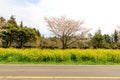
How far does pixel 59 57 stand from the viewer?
21344 mm

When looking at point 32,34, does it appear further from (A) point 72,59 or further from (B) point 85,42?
(A) point 72,59

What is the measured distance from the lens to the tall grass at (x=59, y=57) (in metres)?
21.2

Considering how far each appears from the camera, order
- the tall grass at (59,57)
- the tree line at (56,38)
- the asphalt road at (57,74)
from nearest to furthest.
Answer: the asphalt road at (57,74), the tall grass at (59,57), the tree line at (56,38)

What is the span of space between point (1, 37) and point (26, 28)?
5088 mm

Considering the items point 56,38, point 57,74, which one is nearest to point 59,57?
point 57,74

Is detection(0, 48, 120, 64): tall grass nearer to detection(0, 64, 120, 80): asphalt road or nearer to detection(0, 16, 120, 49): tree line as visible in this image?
detection(0, 64, 120, 80): asphalt road

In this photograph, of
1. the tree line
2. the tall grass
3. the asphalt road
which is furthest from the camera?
the tree line

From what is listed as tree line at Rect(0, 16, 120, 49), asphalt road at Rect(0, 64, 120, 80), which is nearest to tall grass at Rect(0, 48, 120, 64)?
asphalt road at Rect(0, 64, 120, 80)

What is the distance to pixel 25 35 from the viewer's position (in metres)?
46.6

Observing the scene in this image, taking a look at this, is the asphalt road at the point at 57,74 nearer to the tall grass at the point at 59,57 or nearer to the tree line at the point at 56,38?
the tall grass at the point at 59,57

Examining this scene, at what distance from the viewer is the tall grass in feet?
69.7

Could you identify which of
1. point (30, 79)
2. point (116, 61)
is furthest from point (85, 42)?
point (30, 79)

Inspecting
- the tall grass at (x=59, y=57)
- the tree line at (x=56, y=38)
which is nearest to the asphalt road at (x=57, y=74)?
the tall grass at (x=59, y=57)

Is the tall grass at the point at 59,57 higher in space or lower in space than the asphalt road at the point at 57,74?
higher
